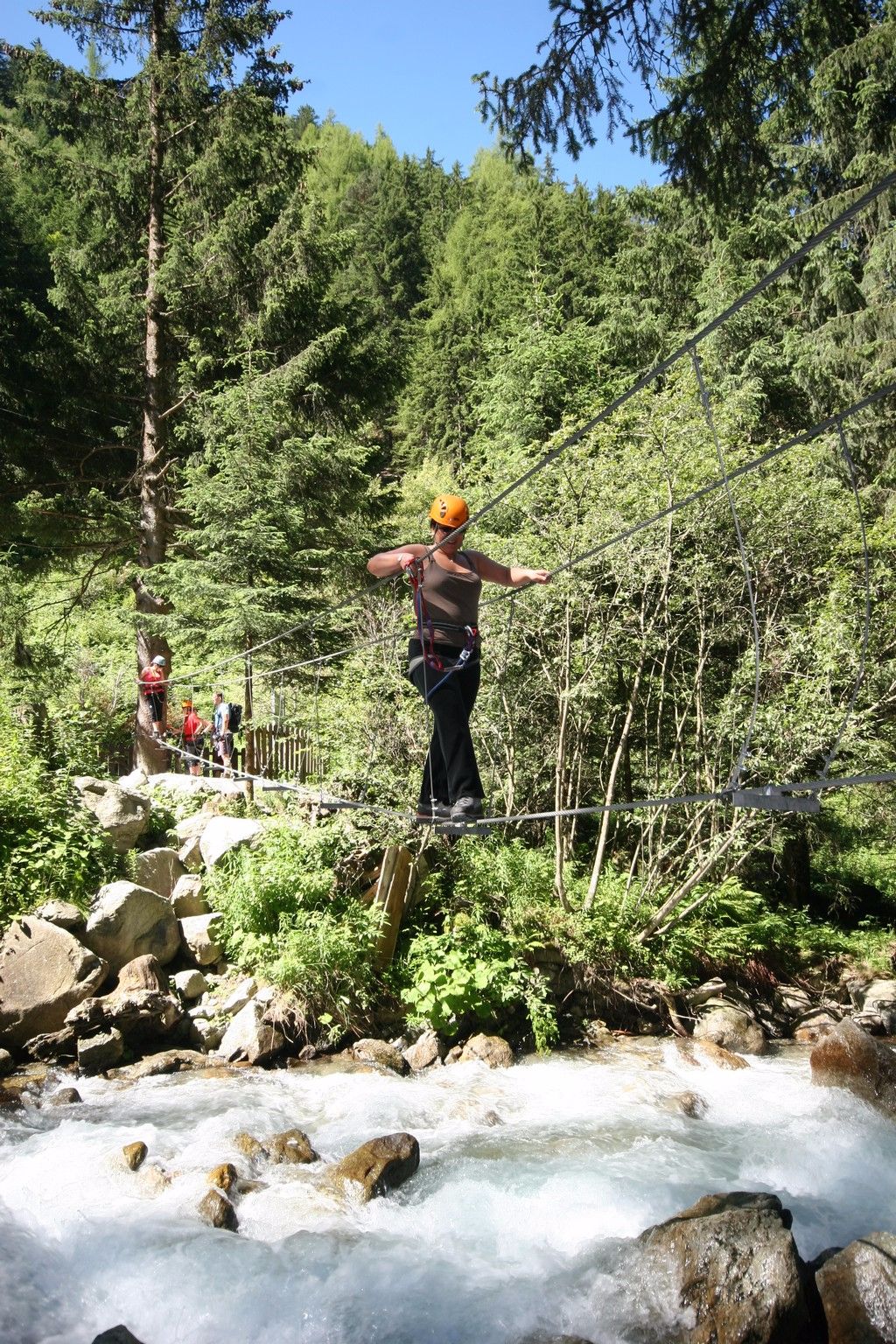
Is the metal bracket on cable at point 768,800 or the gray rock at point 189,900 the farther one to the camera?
the gray rock at point 189,900

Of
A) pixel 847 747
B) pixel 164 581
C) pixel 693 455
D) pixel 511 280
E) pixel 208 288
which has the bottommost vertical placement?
pixel 847 747

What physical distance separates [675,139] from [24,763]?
7425mm

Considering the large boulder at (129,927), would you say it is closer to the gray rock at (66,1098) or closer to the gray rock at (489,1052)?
the gray rock at (66,1098)

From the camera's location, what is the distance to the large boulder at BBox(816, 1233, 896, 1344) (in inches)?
163

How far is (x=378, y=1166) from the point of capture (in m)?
5.59

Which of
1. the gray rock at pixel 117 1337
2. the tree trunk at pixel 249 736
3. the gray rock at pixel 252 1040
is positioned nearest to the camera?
the gray rock at pixel 117 1337

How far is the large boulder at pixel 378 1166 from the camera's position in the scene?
551 centimetres

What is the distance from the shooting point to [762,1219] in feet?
15.0

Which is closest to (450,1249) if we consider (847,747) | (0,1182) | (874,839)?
(0,1182)

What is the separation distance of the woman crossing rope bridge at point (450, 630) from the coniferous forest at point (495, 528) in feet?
3.28

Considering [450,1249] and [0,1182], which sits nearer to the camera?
[450,1249]

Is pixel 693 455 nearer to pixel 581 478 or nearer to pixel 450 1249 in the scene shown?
pixel 581 478

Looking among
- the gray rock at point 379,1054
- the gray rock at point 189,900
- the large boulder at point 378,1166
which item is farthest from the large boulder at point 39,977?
the large boulder at point 378,1166

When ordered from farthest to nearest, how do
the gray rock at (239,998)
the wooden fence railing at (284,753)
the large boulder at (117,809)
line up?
1. the wooden fence railing at (284,753)
2. the large boulder at (117,809)
3. the gray rock at (239,998)
